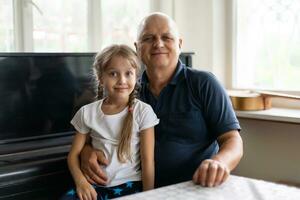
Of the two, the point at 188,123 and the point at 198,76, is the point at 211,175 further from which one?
the point at 198,76

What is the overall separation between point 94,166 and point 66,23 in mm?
1353

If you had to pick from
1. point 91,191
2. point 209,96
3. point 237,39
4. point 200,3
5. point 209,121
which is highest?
point 200,3

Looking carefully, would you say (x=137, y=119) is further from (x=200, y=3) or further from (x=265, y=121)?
(x=200, y=3)

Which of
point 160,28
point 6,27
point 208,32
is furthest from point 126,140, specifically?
point 208,32

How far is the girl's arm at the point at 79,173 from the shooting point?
1.43 metres

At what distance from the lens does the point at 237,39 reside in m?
3.04

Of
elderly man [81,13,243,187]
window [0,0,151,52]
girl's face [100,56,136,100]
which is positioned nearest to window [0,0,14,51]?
window [0,0,151,52]

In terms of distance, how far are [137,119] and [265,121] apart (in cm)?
141

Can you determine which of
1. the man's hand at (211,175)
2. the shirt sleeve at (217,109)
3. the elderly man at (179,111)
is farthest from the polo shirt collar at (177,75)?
the man's hand at (211,175)

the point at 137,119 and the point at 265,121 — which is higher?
the point at 137,119

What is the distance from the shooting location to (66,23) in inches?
102

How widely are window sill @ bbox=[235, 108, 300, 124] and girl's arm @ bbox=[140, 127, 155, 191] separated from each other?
3.92 ft

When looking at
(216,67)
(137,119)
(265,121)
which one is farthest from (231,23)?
(137,119)

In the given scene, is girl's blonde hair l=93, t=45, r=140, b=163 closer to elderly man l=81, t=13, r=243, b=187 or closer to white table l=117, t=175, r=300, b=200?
elderly man l=81, t=13, r=243, b=187
